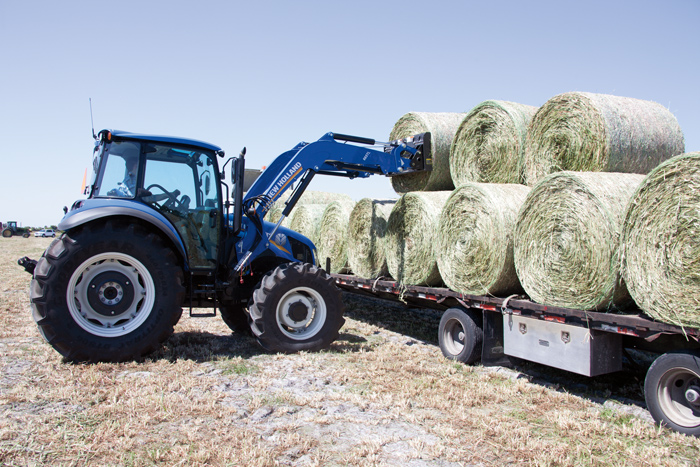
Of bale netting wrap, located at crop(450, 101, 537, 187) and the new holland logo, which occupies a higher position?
bale netting wrap, located at crop(450, 101, 537, 187)

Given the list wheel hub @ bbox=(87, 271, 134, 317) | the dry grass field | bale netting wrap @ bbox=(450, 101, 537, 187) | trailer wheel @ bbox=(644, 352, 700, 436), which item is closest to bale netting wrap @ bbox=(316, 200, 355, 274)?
bale netting wrap @ bbox=(450, 101, 537, 187)

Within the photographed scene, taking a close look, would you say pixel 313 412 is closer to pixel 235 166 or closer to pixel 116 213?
Result: pixel 116 213

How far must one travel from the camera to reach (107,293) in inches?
225

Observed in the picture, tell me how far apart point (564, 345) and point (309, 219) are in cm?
641

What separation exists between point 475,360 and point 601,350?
1766 mm

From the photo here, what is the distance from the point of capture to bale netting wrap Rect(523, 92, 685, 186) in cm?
530

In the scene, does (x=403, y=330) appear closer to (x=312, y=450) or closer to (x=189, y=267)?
(x=189, y=267)

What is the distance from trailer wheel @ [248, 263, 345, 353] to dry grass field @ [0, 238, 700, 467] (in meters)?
0.26

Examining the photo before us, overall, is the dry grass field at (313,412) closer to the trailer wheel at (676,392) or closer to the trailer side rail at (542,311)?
the trailer wheel at (676,392)

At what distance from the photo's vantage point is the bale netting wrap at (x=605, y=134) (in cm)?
530

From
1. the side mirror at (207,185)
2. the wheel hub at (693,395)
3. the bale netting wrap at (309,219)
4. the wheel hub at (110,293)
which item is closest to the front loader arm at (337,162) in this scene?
the side mirror at (207,185)

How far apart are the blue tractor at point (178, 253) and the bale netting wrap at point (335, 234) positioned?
1513mm

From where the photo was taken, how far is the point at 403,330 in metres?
8.52

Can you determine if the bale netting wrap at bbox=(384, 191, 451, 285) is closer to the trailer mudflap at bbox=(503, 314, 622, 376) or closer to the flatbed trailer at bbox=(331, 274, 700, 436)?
the flatbed trailer at bbox=(331, 274, 700, 436)
